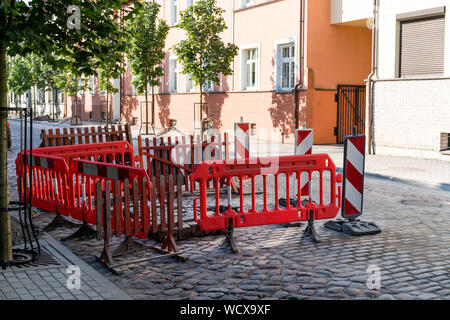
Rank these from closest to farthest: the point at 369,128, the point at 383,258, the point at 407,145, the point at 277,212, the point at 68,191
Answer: the point at 383,258 < the point at 277,212 < the point at 68,191 < the point at 407,145 < the point at 369,128

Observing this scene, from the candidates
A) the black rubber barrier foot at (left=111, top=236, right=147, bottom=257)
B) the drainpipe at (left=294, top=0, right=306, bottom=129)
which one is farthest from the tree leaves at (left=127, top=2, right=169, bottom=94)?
the black rubber barrier foot at (left=111, top=236, right=147, bottom=257)

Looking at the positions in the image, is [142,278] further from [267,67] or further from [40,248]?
[267,67]

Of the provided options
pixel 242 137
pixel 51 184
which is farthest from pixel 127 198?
pixel 242 137

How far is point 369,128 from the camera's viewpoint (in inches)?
781

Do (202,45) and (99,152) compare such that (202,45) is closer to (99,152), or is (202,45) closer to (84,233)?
(99,152)

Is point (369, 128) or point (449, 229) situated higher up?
point (369, 128)

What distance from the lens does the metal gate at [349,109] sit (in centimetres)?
2430

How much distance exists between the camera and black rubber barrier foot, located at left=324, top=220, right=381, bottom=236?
796cm

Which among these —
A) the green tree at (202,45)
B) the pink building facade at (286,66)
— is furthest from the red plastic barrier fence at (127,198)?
the green tree at (202,45)

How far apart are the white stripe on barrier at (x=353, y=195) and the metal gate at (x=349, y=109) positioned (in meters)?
16.2

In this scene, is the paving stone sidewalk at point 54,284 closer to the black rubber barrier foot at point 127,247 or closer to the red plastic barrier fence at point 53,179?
the black rubber barrier foot at point 127,247

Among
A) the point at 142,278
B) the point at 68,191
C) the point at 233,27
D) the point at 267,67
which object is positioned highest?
the point at 233,27
